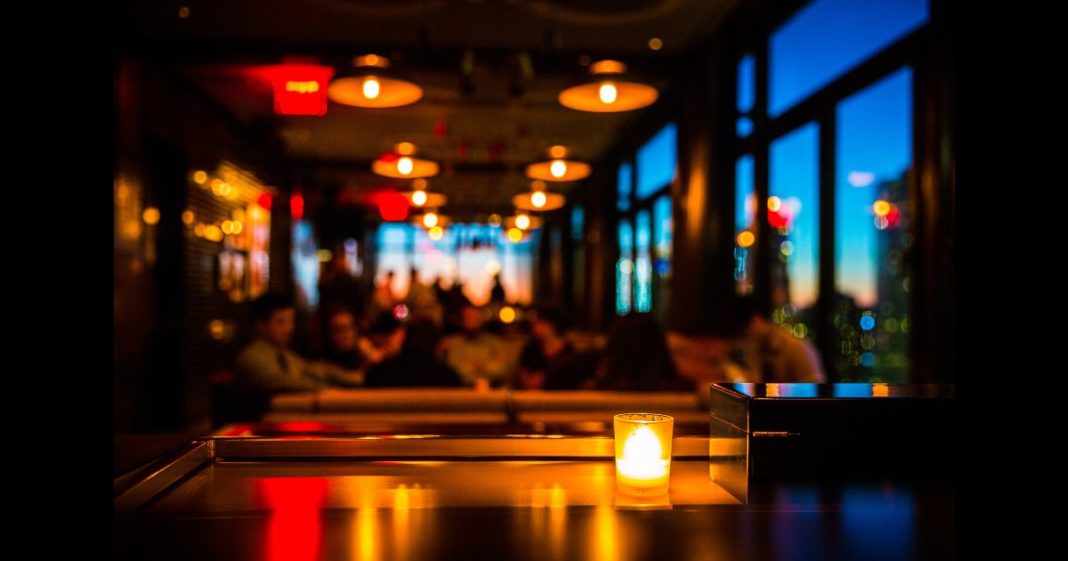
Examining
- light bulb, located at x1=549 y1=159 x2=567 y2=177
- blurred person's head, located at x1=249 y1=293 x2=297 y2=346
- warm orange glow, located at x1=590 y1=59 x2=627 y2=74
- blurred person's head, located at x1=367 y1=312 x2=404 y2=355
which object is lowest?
blurred person's head, located at x1=367 y1=312 x2=404 y2=355

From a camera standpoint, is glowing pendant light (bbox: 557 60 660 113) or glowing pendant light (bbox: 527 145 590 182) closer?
glowing pendant light (bbox: 557 60 660 113)

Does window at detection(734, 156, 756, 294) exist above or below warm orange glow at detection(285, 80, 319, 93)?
below

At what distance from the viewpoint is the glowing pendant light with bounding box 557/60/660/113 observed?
3742mm

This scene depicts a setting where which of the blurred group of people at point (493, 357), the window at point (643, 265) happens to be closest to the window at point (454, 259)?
the window at point (643, 265)

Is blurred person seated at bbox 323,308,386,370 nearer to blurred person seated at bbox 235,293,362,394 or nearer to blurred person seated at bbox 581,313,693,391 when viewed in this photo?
blurred person seated at bbox 235,293,362,394

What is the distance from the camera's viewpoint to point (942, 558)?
1.18 metres

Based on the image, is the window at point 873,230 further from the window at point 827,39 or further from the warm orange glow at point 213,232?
the warm orange glow at point 213,232

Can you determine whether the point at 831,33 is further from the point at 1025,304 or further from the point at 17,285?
the point at 17,285

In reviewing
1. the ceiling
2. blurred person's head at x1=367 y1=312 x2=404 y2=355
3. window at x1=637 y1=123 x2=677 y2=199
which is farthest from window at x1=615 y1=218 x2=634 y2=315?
blurred person's head at x1=367 y1=312 x2=404 y2=355

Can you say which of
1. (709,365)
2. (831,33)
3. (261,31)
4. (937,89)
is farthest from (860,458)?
(261,31)

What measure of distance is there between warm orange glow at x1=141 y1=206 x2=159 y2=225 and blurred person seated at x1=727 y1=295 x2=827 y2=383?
510cm

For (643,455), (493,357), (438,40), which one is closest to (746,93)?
(438,40)

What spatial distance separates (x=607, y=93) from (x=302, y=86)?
3482 mm

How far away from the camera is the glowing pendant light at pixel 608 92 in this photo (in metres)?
3.74
